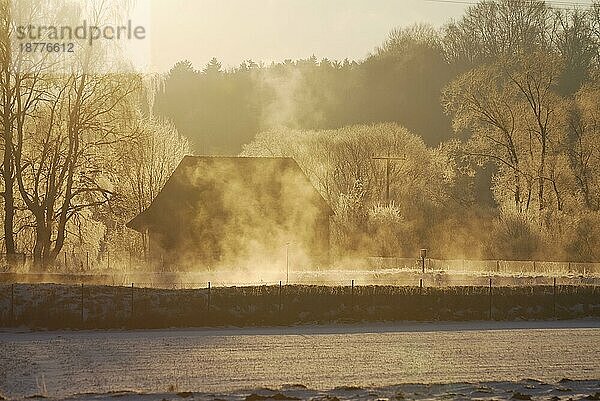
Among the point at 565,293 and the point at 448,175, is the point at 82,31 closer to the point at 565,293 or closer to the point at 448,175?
the point at 565,293

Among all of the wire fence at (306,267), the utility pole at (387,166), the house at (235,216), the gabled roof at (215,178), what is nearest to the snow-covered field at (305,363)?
the wire fence at (306,267)

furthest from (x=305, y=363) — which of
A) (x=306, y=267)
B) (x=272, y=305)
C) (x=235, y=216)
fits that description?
(x=235, y=216)

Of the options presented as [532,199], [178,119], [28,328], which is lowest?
[28,328]

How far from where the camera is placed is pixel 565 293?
139 ft

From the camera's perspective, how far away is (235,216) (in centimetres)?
6044

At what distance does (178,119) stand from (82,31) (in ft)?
271

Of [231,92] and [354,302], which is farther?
[231,92]

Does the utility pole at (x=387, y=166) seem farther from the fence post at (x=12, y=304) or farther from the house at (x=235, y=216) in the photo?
the fence post at (x=12, y=304)

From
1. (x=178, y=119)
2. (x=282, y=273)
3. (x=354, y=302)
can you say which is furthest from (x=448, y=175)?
(x=178, y=119)

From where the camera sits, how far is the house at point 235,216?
190 ft

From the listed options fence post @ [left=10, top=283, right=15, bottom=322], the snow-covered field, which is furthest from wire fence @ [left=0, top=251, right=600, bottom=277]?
the snow-covered field

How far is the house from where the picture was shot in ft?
190

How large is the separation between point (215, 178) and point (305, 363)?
125 ft

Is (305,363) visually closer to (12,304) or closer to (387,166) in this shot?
(12,304)
